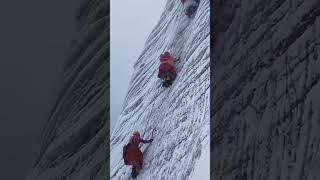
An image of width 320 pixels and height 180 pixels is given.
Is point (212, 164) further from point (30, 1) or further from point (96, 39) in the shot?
point (96, 39)

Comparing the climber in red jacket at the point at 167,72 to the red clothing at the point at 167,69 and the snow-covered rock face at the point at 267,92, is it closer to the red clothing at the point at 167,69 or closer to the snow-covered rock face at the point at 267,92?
the red clothing at the point at 167,69

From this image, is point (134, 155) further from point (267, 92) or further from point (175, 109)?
point (267, 92)

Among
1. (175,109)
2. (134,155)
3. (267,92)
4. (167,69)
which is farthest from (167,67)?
(267,92)

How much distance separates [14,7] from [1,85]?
0.33m

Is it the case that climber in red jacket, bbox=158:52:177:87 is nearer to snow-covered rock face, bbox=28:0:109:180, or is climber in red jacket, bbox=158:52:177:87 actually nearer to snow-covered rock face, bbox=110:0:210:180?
snow-covered rock face, bbox=110:0:210:180

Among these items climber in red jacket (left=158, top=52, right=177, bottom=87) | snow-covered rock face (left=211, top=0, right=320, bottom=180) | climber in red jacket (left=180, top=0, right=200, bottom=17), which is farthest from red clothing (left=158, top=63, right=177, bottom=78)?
snow-covered rock face (left=211, top=0, right=320, bottom=180)

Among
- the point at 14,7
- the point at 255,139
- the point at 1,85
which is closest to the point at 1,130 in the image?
the point at 1,85

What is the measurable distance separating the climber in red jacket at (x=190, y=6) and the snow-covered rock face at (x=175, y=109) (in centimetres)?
3

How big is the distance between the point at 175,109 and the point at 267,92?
84cm

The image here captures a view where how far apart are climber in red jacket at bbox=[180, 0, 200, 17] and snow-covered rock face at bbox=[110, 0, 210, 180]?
0.03 metres

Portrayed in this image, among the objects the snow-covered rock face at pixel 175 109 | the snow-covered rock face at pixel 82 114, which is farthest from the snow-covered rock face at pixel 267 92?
the snow-covered rock face at pixel 82 114

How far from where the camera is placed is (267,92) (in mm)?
1458

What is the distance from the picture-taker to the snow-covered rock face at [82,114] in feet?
7.66

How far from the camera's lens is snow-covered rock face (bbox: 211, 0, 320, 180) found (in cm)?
131
